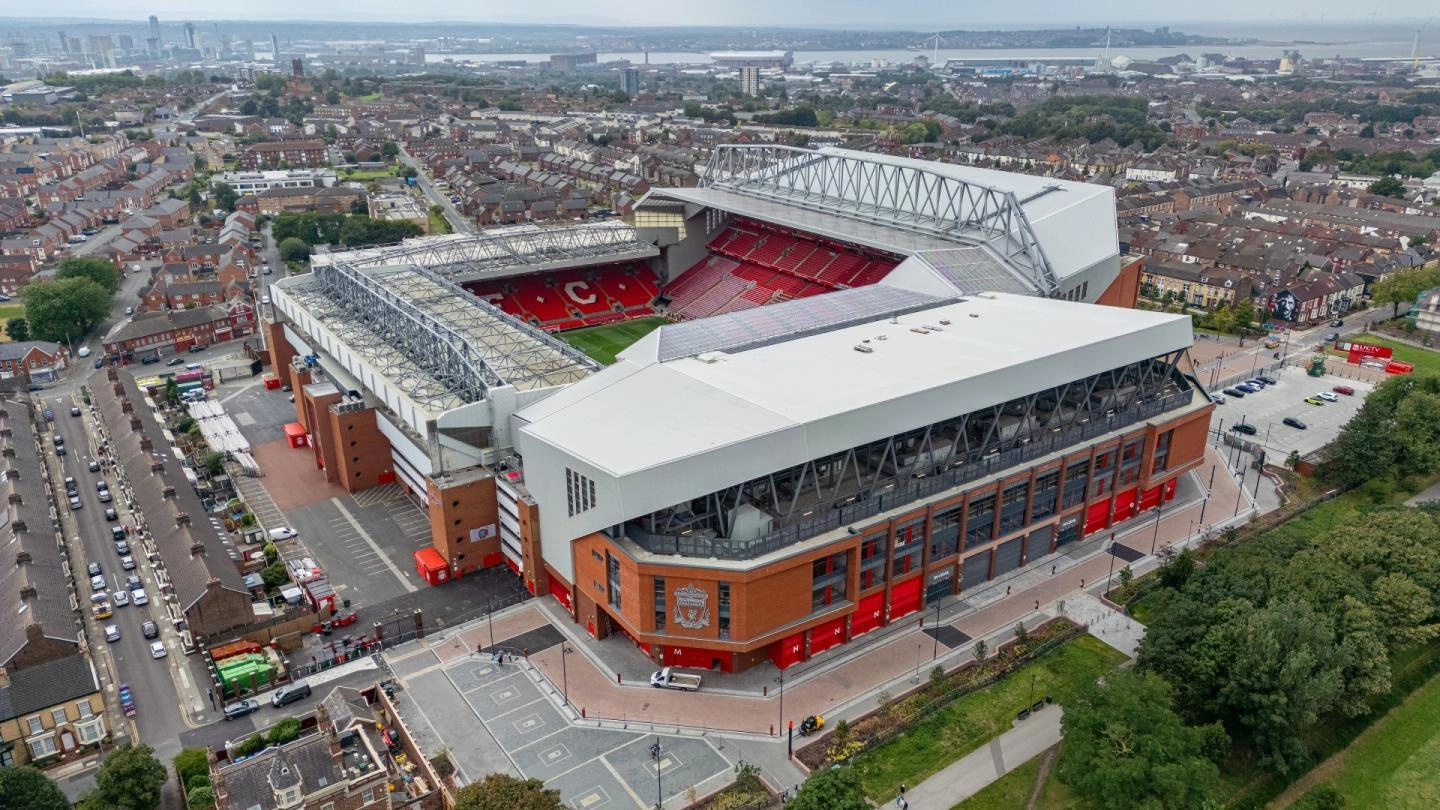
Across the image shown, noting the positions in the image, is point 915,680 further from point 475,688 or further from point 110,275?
point 110,275

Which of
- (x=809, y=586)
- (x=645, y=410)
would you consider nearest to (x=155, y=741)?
(x=645, y=410)

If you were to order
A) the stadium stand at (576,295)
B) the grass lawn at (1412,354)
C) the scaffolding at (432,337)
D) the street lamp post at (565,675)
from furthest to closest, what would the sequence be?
the stadium stand at (576,295) < the grass lawn at (1412,354) < the scaffolding at (432,337) < the street lamp post at (565,675)

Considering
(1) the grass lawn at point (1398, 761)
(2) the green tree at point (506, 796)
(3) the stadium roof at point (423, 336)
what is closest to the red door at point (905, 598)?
(1) the grass lawn at point (1398, 761)

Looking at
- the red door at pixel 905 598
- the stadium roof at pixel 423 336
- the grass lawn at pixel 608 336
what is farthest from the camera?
the grass lawn at pixel 608 336

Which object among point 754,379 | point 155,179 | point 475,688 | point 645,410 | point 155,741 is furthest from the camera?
point 155,179

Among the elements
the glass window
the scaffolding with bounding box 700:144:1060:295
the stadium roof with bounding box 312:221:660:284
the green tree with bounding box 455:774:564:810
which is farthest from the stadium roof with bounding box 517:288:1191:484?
the stadium roof with bounding box 312:221:660:284

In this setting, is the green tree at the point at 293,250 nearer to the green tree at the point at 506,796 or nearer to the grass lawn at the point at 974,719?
the green tree at the point at 506,796
